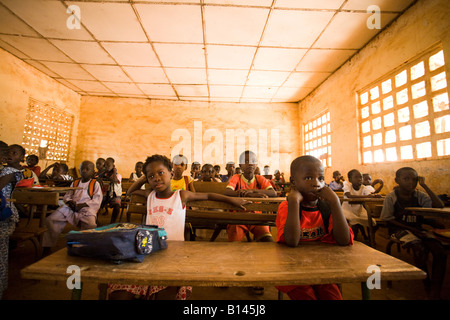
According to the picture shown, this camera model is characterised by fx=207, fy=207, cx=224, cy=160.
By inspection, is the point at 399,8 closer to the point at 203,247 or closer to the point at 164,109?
the point at 203,247

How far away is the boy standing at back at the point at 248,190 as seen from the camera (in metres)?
2.26

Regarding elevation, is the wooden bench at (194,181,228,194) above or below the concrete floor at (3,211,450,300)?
above

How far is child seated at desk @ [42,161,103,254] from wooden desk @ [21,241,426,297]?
77.8 inches

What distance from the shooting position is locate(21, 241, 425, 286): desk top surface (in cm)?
74

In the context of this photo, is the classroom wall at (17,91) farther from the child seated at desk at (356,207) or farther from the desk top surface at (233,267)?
the child seated at desk at (356,207)

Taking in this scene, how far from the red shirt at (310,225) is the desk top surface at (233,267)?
0.22 meters

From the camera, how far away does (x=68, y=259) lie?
2.80 ft

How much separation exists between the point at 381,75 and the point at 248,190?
4.25m

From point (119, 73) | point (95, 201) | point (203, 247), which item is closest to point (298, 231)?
point (203, 247)

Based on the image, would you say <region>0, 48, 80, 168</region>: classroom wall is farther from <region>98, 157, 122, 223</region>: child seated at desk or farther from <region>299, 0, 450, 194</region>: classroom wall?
<region>299, 0, 450, 194</region>: classroom wall

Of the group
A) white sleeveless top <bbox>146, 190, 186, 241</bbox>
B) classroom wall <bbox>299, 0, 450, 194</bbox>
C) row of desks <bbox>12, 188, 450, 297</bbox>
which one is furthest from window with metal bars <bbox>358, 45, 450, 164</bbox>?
white sleeveless top <bbox>146, 190, 186, 241</bbox>

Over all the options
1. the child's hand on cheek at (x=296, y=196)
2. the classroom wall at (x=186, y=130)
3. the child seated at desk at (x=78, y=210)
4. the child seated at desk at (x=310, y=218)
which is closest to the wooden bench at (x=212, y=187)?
the child seated at desk at (x=78, y=210)

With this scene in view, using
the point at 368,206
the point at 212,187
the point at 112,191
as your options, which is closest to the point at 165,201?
the point at 212,187
